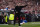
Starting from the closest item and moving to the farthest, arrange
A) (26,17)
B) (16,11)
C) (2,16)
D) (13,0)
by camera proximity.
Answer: (16,11)
(2,16)
(26,17)
(13,0)

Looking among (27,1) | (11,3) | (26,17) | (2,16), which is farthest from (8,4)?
(2,16)

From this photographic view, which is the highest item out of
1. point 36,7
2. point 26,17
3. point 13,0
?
point 13,0

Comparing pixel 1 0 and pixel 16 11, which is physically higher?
pixel 1 0

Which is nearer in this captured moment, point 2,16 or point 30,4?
point 2,16

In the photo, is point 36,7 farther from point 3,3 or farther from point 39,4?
point 3,3

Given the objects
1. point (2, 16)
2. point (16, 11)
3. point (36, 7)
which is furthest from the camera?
point (36, 7)

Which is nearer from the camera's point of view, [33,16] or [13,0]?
[33,16]

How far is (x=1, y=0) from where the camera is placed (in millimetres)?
23062

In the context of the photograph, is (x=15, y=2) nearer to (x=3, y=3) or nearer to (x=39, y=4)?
(x=3, y=3)

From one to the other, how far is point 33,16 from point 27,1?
595 cm

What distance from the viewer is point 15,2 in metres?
22.4

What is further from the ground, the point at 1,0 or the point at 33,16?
the point at 1,0

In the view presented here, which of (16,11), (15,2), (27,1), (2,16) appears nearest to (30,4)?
(27,1)

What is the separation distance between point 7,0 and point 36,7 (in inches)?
216
